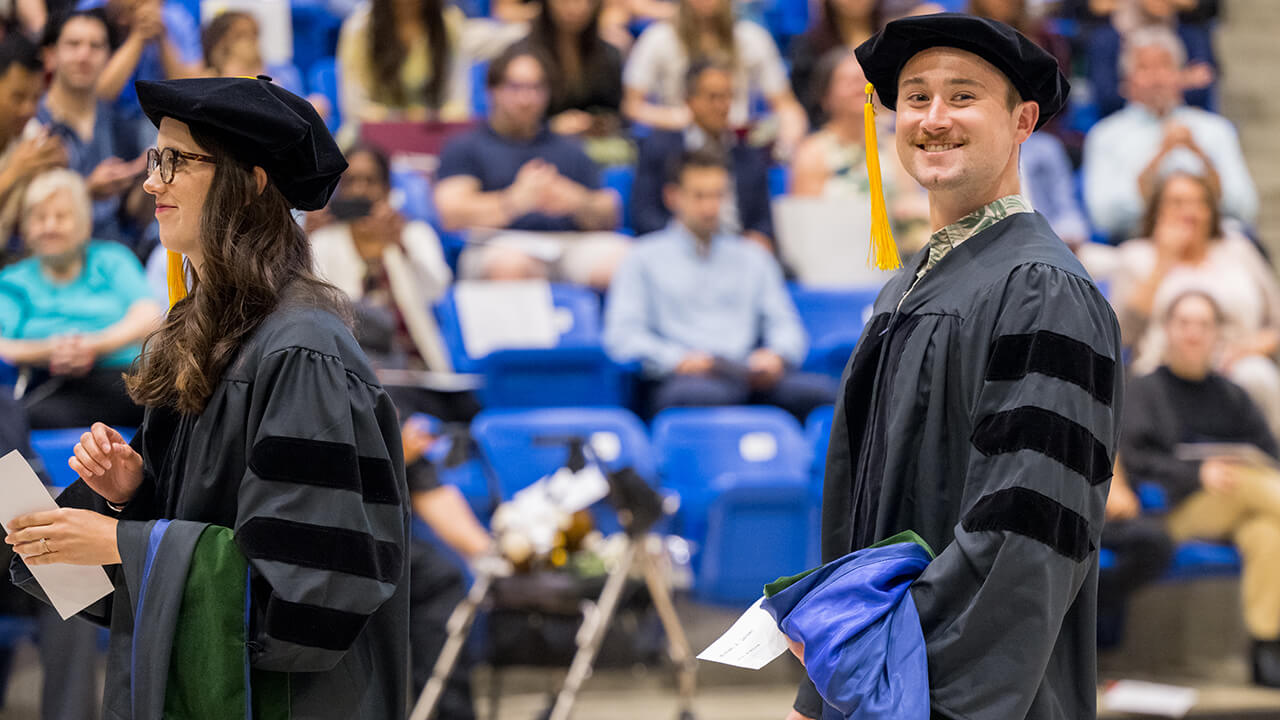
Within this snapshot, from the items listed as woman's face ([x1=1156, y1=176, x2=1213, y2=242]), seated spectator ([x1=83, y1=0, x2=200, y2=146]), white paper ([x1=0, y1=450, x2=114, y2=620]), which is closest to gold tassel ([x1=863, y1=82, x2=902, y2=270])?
white paper ([x1=0, y1=450, x2=114, y2=620])

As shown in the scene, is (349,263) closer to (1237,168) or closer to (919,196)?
(919,196)

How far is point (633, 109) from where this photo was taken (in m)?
7.32

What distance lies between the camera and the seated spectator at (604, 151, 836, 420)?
5781mm

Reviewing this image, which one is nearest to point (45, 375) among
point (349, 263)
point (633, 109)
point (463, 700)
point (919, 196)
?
point (349, 263)

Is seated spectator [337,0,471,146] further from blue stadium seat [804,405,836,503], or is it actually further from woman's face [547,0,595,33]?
blue stadium seat [804,405,836,503]

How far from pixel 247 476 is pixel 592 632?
96.8 inches

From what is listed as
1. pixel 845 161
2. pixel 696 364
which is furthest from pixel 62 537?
pixel 845 161

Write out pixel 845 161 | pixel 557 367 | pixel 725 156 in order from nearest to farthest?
pixel 557 367
pixel 725 156
pixel 845 161

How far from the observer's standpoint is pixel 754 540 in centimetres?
518

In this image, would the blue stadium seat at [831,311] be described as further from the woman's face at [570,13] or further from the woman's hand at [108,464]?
the woman's hand at [108,464]

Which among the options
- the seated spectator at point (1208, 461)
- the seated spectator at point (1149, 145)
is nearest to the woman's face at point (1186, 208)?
the seated spectator at point (1149, 145)

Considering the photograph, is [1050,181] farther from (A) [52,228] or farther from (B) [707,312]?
(A) [52,228]

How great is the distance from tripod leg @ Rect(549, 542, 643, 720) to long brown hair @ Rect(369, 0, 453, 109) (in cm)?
314

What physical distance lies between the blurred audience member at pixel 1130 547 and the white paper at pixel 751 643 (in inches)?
141
